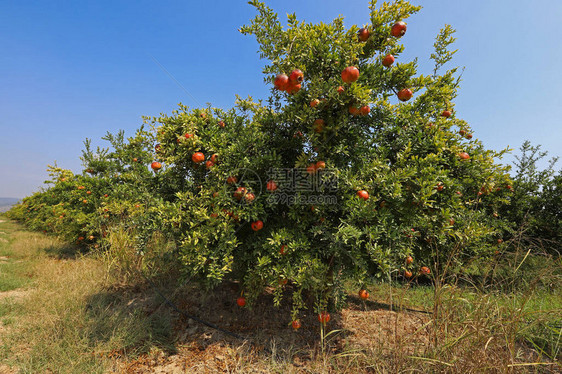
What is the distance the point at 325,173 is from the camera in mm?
3100

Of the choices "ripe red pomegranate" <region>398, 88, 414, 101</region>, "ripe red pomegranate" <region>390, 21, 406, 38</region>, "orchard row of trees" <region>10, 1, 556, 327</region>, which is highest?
"ripe red pomegranate" <region>390, 21, 406, 38</region>

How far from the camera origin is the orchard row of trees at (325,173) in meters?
3.07

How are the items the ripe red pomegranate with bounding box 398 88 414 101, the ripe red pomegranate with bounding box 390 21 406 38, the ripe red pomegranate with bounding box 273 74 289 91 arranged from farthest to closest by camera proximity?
the ripe red pomegranate with bounding box 398 88 414 101 < the ripe red pomegranate with bounding box 390 21 406 38 < the ripe red pomegranate with bounding box 273 74 289 91

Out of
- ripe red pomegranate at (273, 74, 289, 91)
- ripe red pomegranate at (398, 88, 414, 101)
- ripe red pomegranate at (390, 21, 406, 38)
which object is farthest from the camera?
ripe red pomegranate at (398, 88, 414, 101)

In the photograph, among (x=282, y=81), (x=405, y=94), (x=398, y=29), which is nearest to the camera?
(x=282, y=81)

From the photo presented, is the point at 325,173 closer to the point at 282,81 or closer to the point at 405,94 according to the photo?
the point at 282,81

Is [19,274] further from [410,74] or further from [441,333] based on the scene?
[410,74]

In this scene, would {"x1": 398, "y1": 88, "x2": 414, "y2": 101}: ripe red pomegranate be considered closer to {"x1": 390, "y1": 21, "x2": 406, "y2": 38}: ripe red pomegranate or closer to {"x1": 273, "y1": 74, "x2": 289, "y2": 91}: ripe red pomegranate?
{"x1": 390, "y1": 21, "x2": 406, "y2": 38}: ripe red pomegranate

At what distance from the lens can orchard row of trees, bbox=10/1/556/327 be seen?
3074 millimetres

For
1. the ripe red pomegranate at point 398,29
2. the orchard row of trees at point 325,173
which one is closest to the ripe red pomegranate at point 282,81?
the orchard row of trees at point 325,173

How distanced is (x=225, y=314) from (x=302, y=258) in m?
2.30

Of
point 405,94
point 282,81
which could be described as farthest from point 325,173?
point 405,94

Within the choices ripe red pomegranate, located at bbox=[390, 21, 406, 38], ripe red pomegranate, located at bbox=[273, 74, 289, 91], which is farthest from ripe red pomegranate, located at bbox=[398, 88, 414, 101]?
ripe red pomegranate, located at bbox=[273, 74, 289, 91]

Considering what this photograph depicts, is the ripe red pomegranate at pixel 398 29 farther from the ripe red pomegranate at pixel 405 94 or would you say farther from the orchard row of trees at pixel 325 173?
the ripe red pomegranate at pixel 405 94
